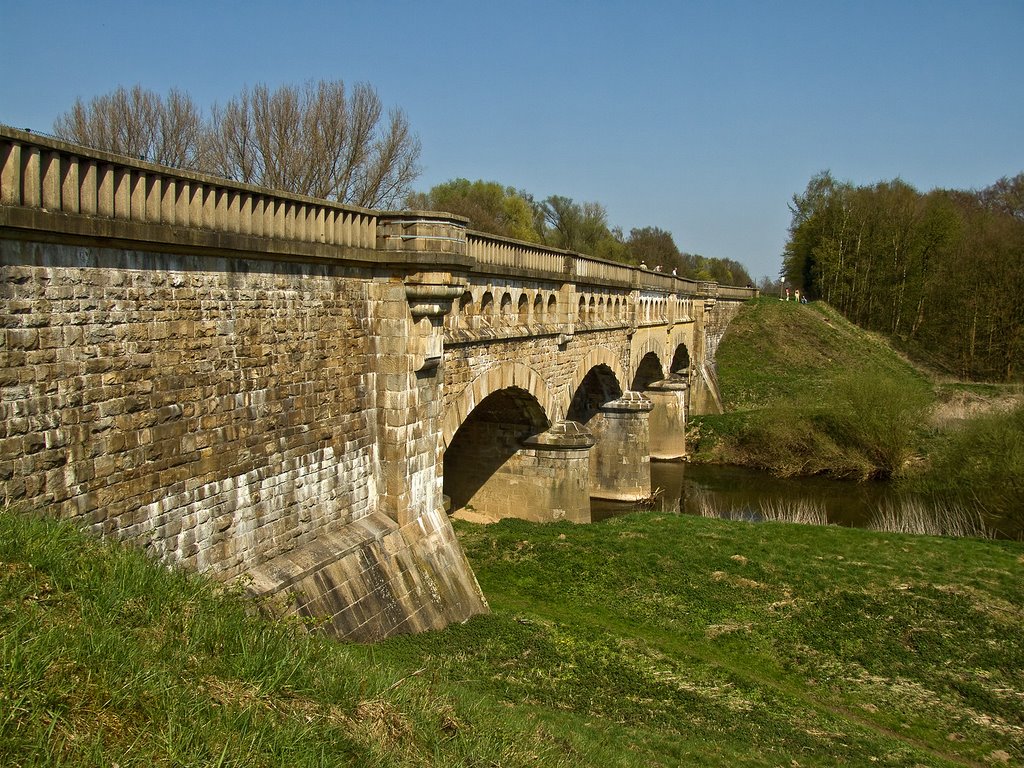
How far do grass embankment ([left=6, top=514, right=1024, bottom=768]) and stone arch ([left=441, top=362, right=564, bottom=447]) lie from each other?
276 cm

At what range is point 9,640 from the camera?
3.56 metres

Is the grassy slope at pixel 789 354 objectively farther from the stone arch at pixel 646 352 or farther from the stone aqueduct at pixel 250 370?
the stone aqueduct at pixel 250 370

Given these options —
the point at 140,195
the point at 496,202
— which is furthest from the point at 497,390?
the point at 496,202

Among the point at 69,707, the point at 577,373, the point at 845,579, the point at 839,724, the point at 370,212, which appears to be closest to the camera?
the point at 69,707

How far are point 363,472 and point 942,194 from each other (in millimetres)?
58259

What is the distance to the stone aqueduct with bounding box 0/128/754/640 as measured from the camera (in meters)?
5.69

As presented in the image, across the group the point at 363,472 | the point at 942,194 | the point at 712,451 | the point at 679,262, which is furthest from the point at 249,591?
the point at 679,262

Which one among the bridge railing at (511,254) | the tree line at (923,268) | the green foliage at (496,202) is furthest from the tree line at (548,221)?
the bridge railing at (511,254)

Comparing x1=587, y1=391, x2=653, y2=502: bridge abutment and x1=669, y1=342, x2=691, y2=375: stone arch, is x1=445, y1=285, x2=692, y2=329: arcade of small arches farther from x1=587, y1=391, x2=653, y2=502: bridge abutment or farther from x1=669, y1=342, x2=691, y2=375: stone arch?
x1=669, y1=342, x2=691, y2=375: stone arch

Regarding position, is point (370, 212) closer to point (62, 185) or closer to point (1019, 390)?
point (62, 185)

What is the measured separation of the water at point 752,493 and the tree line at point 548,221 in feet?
59.9

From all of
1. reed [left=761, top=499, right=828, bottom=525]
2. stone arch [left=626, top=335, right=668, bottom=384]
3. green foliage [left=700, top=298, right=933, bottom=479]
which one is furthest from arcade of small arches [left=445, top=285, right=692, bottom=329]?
reed [left=761, top=499, right=828, bottom=525]

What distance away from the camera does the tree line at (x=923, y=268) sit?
1638 inches

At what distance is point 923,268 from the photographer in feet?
163
